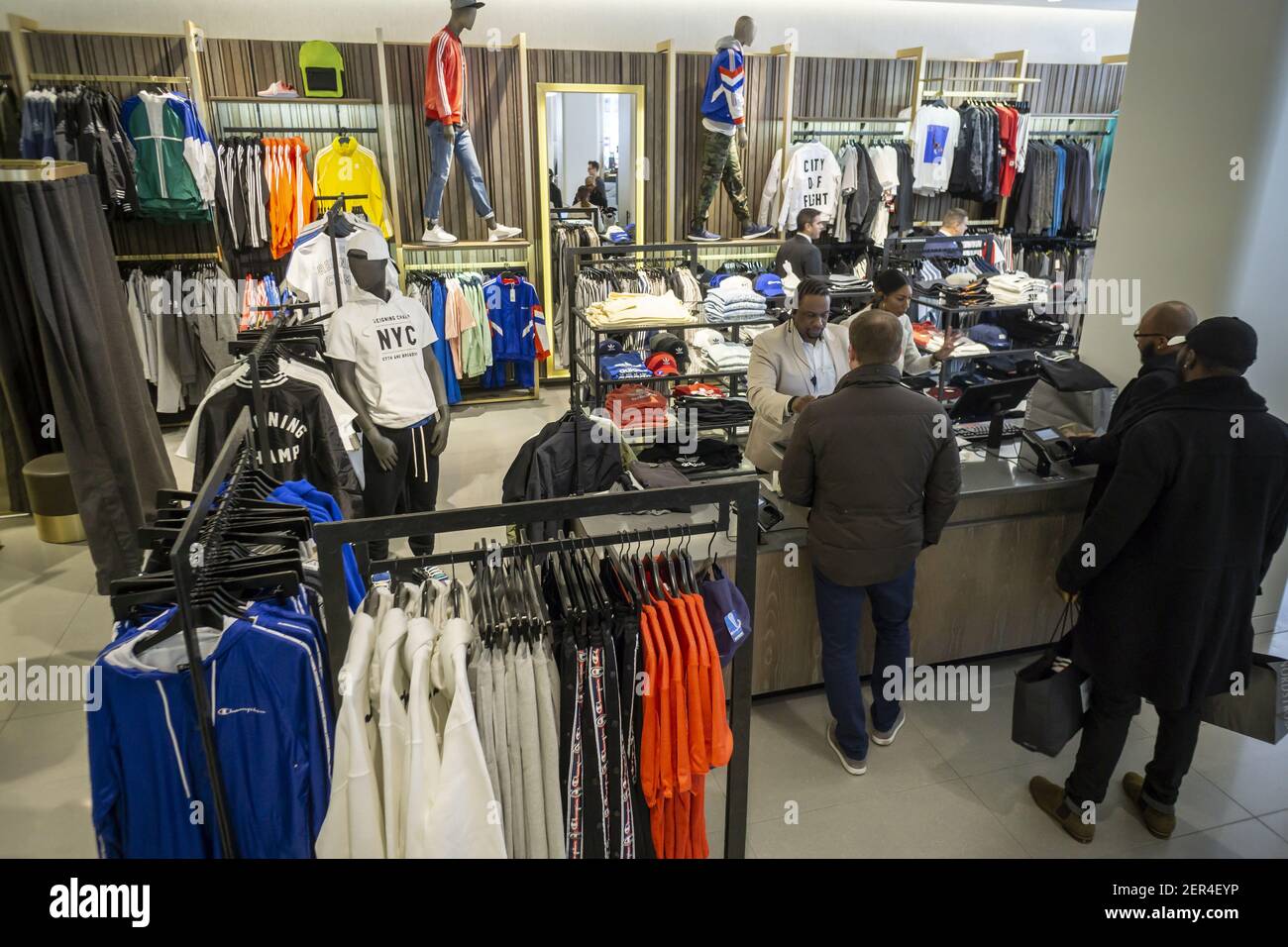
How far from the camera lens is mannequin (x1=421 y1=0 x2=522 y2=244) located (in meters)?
6.80

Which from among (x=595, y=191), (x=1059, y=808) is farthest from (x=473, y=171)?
(x=1059, y=808)

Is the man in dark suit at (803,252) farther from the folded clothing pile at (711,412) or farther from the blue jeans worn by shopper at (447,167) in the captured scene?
the folded clothing pile at (711,412)

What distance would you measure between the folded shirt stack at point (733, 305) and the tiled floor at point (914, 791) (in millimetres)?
2387

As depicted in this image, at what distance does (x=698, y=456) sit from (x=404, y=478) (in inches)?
58.0

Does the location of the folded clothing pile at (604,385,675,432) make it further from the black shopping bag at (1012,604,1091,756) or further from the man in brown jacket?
the black shopping bag at (1012,604,1091,756)

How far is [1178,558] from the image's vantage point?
2.74 metres

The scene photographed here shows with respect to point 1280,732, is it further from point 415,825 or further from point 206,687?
point 206,687

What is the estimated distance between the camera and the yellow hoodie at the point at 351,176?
707 cm

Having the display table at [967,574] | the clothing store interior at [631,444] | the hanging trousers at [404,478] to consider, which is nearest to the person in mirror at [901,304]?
the clothing store interior at [631,444]

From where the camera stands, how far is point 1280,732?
294cm

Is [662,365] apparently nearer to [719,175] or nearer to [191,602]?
[719,175]

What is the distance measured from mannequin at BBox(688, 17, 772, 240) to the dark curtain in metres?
5.08
